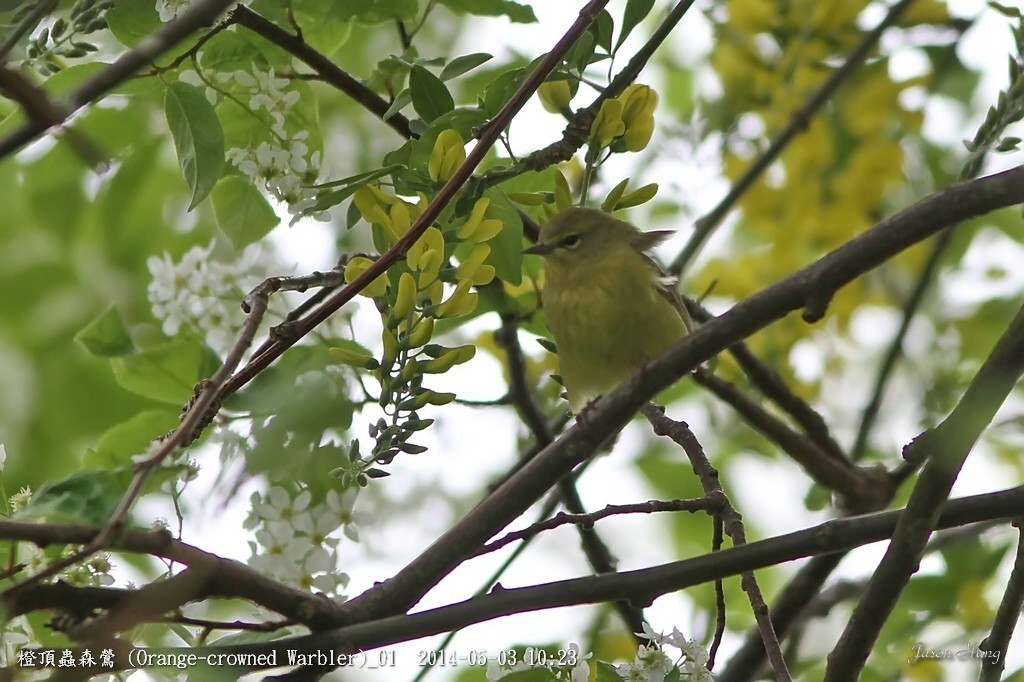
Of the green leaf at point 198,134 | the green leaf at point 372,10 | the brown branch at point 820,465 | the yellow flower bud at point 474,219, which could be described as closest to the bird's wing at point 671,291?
the brown branch at point 820,465

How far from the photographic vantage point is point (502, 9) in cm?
235

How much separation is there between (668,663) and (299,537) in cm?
70

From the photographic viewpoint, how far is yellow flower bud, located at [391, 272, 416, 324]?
1.92 m

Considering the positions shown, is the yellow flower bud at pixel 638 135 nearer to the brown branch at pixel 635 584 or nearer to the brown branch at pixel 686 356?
the brown branch at pixel 686 356

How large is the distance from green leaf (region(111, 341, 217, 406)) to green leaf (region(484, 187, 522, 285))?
649mm

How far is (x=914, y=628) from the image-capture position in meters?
3.04

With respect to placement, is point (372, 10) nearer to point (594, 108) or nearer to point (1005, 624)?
point (594, 108)

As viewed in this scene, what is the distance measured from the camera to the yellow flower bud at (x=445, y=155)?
1973 mm

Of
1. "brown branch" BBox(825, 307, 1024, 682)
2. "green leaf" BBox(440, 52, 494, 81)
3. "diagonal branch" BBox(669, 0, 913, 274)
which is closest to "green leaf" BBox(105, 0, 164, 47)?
"green leaf" BBox(440, 52, 494, 81)

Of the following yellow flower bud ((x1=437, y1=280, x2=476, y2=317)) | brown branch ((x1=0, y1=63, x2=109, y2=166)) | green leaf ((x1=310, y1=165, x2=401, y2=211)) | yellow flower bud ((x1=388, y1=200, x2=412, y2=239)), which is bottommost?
brown branch ((x1=0, y1=63, x2=109, y2=166))

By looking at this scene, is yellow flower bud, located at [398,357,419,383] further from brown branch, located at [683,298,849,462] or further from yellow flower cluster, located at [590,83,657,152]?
brown branch, located at [683,298,849,462]

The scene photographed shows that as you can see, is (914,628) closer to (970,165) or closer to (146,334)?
(970,165)

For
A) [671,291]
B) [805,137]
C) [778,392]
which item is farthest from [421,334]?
[805,137]

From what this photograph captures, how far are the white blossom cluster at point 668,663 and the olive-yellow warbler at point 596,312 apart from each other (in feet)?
3.60
